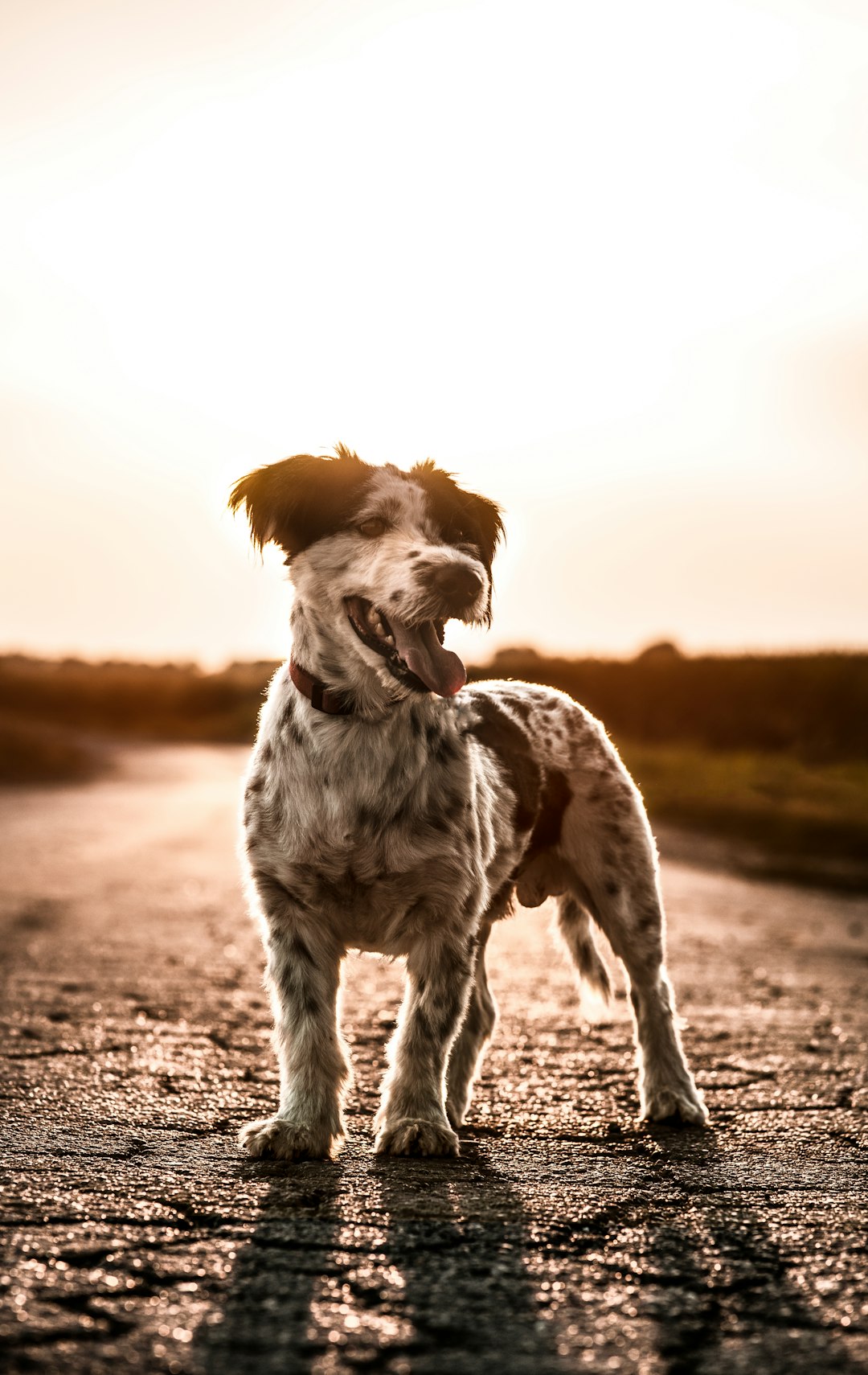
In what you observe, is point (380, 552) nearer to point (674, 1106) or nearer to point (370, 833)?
point (370, 833)

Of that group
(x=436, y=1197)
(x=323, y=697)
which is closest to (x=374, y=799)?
(x=323, y=697)

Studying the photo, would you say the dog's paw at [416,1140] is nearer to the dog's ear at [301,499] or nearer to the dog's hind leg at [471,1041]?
the dog's hind leg at [471,1041]

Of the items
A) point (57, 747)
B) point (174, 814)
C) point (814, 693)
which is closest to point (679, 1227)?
point (174, 814)

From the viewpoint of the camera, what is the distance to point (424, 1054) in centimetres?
487

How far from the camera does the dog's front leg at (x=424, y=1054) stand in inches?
189

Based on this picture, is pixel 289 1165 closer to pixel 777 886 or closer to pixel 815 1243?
pixel 815 1243

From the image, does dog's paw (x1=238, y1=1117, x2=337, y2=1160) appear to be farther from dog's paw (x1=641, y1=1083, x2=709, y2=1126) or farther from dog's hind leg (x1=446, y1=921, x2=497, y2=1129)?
dog's paw (x1=641, y1=1083, x2=709, y2=1126)

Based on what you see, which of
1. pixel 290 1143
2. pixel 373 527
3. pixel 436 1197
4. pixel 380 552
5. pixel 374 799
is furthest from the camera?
pixel 373 527

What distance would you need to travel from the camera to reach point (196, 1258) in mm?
3629

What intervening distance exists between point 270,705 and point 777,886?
9690 millimetres

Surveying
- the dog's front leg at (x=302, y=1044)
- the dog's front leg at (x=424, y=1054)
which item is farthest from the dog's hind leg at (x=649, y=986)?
the dog's front leg at (x=302, y=1044)

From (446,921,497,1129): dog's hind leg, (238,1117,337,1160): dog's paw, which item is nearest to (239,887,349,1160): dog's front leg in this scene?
(238,1117,337,1160): dog's paw

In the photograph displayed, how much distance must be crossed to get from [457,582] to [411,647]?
0.28m

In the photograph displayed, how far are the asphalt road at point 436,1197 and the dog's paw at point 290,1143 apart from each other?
3.2 inches
